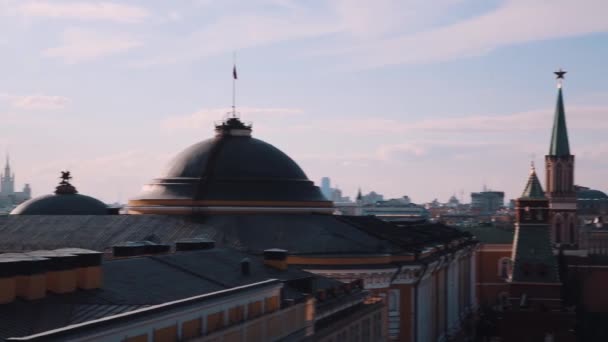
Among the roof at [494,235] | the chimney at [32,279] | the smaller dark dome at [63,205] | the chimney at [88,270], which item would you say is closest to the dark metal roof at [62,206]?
the smaller dark dome at [63,205]

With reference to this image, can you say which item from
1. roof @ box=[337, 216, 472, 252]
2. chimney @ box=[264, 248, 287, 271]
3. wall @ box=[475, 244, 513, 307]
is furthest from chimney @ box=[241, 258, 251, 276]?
wall @ box=[475, 244, 513, 307]

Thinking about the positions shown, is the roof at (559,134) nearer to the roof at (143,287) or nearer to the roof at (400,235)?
the roof at (400,235)

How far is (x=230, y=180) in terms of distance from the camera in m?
59.8

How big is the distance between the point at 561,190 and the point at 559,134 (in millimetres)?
6167

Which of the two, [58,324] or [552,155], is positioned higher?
[552,155]

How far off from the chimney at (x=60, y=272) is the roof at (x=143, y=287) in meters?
0.23

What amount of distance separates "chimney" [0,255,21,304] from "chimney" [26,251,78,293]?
1436 millimetres

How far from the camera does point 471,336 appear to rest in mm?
86625

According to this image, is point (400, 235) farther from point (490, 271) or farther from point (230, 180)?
point (490, 271)

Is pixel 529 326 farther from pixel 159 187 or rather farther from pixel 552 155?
pixel 552 155

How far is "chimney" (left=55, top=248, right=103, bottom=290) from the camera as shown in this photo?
27.6 metres

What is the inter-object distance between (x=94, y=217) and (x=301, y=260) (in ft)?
43.7

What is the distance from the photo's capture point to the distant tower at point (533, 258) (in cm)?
8250

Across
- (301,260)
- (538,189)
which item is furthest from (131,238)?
(538,189)
